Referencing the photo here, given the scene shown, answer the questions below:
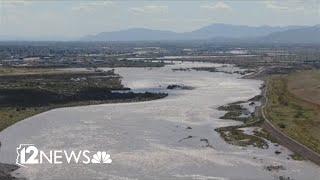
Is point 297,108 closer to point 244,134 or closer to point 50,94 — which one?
point 244,134

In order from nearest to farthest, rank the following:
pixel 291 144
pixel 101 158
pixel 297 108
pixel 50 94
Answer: pixel 101 158
pixel 291 144
pixel 297 108
pixel 50 94

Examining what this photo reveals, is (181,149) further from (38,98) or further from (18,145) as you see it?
(38,98)

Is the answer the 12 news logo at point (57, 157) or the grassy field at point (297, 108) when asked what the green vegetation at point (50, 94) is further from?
the grassy field at point (297, 108)

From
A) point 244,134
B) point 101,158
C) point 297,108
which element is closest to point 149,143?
point 101,158

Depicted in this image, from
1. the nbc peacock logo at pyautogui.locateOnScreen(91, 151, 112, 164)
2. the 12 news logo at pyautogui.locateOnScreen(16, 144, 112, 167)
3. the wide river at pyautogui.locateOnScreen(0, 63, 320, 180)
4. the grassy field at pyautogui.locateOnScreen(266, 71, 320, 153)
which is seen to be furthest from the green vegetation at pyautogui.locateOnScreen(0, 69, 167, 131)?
the grassy field at pyautogui.locateOnScreen(266, 71, 320, 153)

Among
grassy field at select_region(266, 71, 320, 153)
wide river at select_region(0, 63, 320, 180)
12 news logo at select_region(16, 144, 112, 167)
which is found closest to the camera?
wide river at select_region(0, 63, 320, 180)

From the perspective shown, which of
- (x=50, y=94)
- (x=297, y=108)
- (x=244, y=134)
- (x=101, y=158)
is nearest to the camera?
(x=101, y=158)

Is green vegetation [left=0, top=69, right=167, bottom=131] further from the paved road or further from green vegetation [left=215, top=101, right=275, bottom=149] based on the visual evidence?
the paved road
